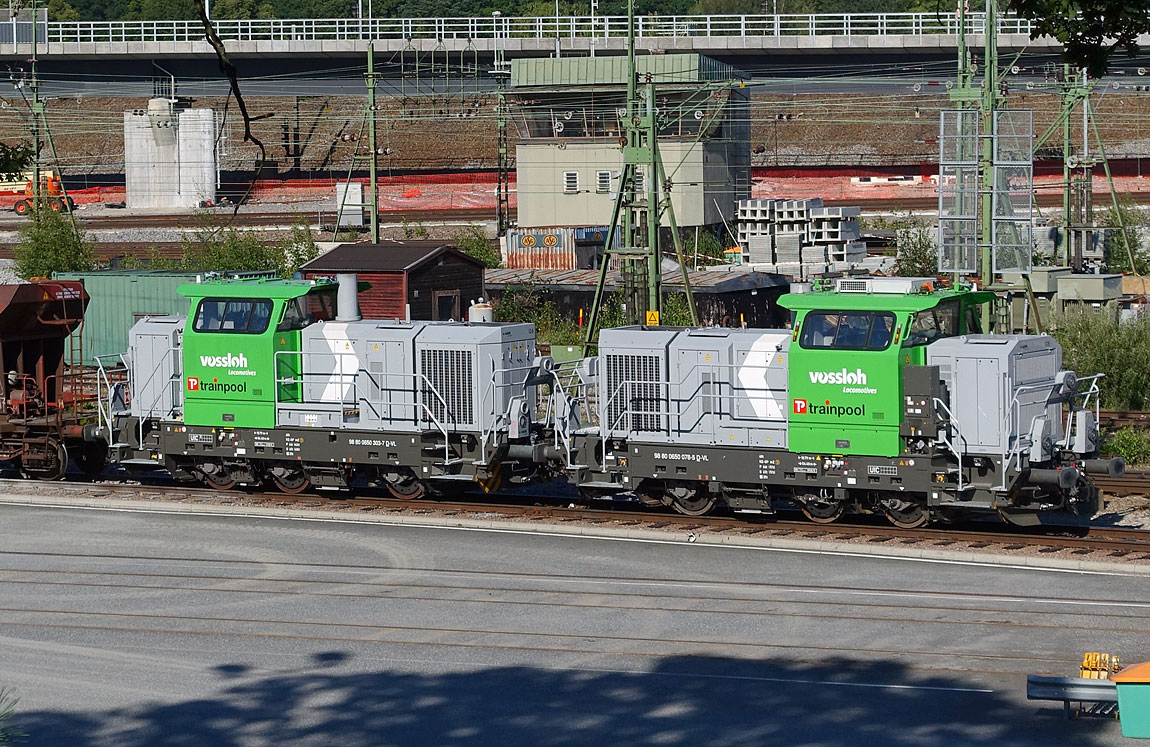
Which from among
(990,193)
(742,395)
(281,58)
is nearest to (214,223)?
(281,58)

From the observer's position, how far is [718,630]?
49.3 feet

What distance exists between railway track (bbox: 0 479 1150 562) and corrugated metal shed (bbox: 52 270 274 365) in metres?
11.7

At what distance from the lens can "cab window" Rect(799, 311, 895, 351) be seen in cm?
1884

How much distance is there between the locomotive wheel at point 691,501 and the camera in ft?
68.1

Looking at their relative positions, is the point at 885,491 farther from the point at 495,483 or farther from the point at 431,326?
the point at 431,326

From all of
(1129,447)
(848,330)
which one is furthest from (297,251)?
(848,330)

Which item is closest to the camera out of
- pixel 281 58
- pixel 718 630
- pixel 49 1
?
pixel 718 630

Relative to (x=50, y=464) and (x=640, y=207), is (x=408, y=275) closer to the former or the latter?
(x=640, y=207)

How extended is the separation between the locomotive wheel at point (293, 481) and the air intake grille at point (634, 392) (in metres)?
5.18

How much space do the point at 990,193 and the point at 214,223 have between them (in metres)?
41.1

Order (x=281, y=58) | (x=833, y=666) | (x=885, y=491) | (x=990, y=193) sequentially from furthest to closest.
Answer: (x=281, y=58) < (x=990, y=193) < (x=885, y=491) < (x=833, y=666)

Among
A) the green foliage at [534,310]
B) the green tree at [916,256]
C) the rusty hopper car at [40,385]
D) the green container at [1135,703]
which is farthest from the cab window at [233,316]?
the green tree at [916,256]

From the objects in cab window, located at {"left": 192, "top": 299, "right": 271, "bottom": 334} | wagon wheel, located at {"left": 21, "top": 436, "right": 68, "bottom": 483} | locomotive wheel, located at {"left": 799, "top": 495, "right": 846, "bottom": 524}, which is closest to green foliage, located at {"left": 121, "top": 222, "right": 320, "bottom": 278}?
wagon wheel, located at {"left": 21, "top": 436, "right": 68, "bottom": 483}

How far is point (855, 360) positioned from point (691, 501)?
11.3ft
